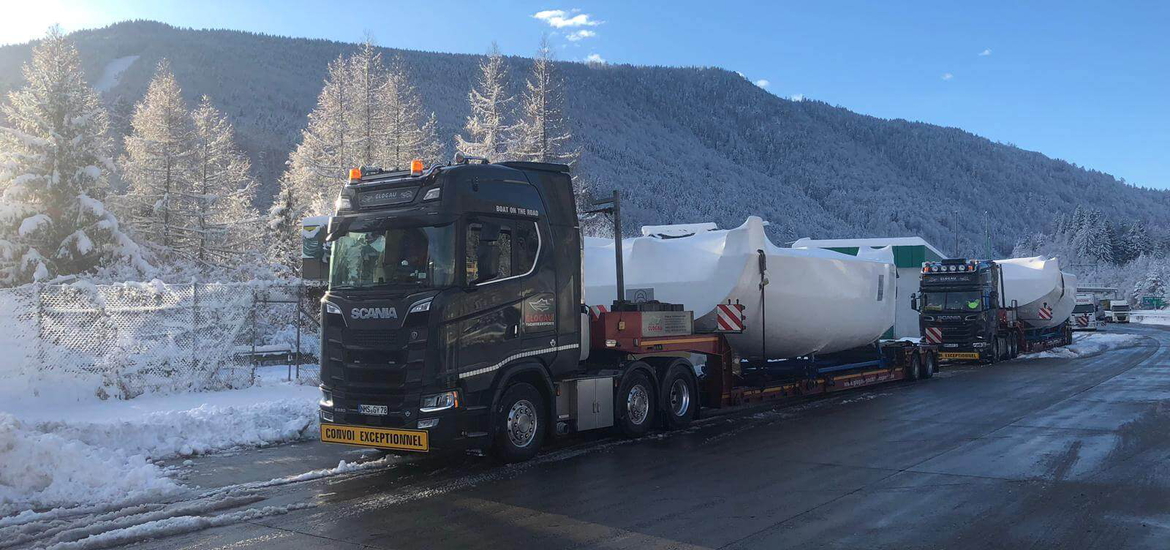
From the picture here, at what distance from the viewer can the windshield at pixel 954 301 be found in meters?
27.2

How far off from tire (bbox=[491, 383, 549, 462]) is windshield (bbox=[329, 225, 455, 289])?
166 centimetres

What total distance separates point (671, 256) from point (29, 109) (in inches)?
1052

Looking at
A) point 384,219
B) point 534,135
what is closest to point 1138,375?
point 384,219

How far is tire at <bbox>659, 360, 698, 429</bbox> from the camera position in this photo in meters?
12.4

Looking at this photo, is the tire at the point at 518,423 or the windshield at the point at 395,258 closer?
the windshield at the point at 395,258

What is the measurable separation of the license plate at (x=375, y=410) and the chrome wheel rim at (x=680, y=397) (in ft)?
16.7

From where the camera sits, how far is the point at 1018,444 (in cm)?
1095

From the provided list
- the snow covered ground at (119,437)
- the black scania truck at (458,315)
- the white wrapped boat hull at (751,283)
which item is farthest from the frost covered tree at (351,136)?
the black scania truck at (458,315)

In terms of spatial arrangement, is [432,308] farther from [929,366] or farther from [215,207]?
[215,207]

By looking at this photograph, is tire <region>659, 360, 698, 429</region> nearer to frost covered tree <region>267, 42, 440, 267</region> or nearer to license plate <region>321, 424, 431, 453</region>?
license plate <region>321, 424, 431, 453</region>

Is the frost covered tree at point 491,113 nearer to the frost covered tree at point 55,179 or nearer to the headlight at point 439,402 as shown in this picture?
the frost covered tree at point 55,179

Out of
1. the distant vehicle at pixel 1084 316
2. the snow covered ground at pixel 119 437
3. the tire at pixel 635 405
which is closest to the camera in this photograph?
the snow covered ground at pixel 119 437

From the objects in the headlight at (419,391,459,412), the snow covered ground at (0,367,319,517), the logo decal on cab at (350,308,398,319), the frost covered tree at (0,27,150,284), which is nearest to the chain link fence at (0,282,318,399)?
the snow covered ground at (0,367,319,517)

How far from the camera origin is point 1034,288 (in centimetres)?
3325
